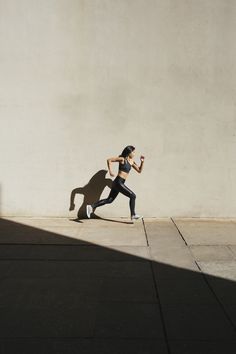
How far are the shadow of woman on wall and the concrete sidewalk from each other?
1192mm

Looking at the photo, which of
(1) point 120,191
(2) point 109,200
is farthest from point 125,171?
(2) point 109,200

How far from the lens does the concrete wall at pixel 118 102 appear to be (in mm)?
8906

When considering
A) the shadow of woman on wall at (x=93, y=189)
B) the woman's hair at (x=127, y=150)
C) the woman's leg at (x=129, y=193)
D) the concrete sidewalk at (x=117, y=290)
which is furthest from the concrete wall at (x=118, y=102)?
the concrete sidewalk at (x=117, y=290)

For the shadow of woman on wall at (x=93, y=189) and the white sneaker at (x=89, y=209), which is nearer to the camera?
the white sneaker at (x=89, y=209)

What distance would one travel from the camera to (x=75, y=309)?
4449 millimetres

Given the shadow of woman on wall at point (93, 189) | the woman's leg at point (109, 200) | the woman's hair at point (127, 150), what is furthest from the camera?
the shadow of woman on wall at point (93, 189)

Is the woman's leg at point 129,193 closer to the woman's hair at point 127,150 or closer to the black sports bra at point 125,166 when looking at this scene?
the black sports bra at point 125,166

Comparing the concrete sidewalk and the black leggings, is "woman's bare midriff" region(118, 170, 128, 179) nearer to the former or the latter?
the black leggings

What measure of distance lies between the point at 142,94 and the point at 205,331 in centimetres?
608

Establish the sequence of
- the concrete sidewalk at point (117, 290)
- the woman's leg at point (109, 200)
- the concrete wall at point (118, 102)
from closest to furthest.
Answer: the concrete sidewalk at point (117, 290)
the woman's leg at point (109, 200)
the concrete wall at point (118, 102)

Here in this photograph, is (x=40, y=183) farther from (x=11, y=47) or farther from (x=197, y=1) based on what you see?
(x=197, y=1)

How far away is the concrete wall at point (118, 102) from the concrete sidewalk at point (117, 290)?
1.28 m

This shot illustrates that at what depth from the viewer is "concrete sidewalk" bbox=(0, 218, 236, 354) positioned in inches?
149

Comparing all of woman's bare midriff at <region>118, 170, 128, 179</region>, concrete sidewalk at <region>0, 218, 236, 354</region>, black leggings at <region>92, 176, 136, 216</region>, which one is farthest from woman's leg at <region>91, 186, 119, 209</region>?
concrete sidewalk at <region>0, 218, 236, 354</region>
